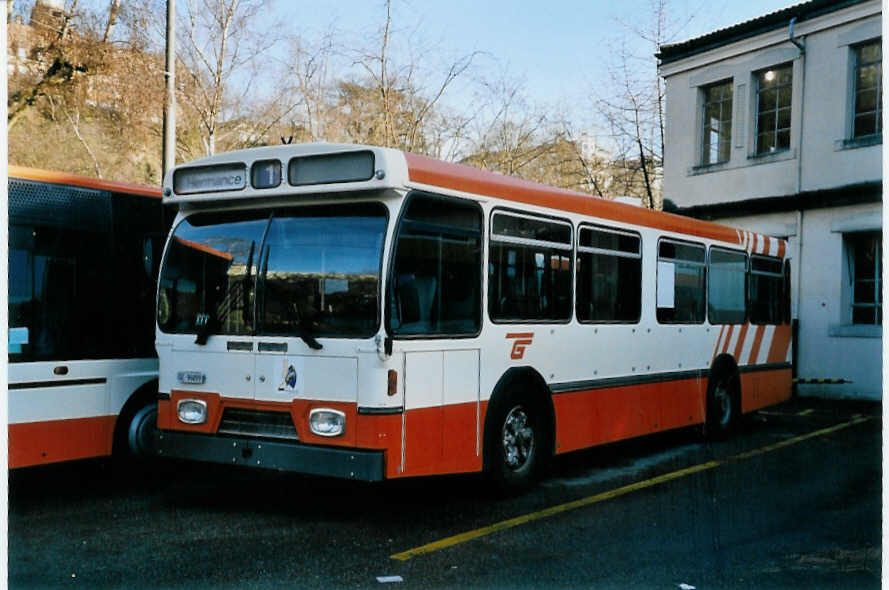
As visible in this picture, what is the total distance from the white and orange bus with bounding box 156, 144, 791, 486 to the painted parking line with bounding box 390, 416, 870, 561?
53cm

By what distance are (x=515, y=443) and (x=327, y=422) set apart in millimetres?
1959

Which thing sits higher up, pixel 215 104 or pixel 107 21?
pixel 107 21

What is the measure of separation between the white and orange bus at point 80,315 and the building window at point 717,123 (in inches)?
568

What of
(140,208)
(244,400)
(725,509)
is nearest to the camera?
(244,400)

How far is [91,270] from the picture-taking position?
7.77 metres

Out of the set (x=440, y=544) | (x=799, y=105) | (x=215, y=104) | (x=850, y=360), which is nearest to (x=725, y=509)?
(x=440, y=544)

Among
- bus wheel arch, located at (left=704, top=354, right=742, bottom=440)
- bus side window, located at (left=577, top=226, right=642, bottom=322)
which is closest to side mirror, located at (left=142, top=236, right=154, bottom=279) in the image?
bus side window, located at (left=577, top=226, right=642, bottom=322)

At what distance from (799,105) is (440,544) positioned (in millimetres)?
14203

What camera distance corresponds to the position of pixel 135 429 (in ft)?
26.4

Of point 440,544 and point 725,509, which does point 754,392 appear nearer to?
point 725,509

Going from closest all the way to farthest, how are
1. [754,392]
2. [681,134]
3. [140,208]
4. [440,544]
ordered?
[440,544]
[140,208]
[754,392]
[681,134]

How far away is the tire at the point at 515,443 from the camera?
7.66 metres

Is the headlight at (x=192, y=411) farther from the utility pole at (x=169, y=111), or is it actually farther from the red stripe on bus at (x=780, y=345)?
the red stripe on bus at (x=780, y=345)

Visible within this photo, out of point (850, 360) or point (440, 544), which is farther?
point (850, 360)
